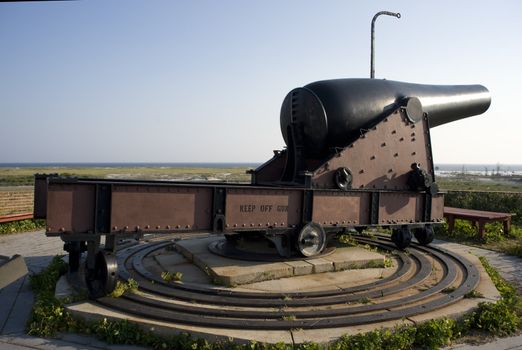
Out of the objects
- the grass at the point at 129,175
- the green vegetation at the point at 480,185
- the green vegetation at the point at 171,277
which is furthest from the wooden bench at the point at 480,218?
the green vegetation at the point at 480,185

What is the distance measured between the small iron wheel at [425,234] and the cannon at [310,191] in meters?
0.02

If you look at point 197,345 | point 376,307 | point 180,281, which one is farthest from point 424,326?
point 180,281

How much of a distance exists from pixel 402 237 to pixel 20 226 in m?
9.48

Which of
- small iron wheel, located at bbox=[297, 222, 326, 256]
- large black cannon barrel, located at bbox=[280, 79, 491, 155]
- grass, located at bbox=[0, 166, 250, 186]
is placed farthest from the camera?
grass, located at bbox=[0, 166, 250, 186]

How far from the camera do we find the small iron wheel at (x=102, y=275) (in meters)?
4.54

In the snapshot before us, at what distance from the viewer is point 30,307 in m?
5.00

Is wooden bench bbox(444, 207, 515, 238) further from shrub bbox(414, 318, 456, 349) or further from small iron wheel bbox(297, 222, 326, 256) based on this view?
shrub bbox(414, 318, 456, 349)

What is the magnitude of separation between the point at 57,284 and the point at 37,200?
1.12 meters

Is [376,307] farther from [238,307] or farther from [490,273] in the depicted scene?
A: [490,273]

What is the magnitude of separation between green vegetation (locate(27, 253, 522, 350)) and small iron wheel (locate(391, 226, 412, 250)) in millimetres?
2242

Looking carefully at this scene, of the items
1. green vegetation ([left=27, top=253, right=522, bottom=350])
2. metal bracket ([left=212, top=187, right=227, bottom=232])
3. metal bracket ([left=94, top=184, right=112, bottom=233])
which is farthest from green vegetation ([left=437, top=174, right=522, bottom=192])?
metal bracket ([left=94, top=184, right=112, bottom=233])

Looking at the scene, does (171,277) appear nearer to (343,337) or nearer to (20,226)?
(343,337)

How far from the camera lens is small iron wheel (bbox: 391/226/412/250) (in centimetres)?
702

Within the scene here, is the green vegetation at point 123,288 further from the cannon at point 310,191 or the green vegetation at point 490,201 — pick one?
the green vegetation at point 490,201
